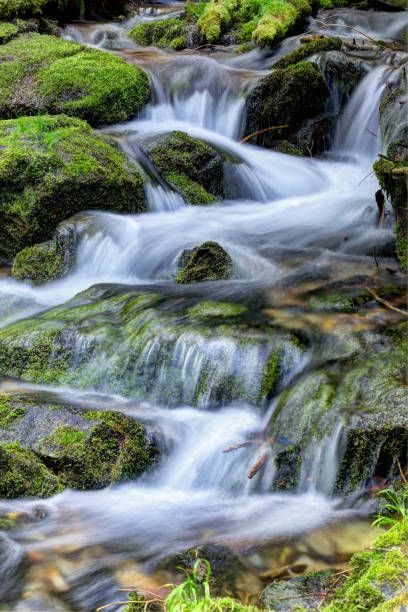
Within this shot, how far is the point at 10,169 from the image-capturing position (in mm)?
7605

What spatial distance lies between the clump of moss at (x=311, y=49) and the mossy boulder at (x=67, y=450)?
7599 mm

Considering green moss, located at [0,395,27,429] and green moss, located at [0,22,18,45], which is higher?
green moss, located at [0,22,18,45]

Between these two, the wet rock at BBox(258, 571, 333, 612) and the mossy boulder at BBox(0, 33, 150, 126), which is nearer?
the wet rock at BBox(258, 571, 333, 612)

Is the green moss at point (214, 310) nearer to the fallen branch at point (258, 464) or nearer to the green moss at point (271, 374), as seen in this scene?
the green moss at point (271, 374)

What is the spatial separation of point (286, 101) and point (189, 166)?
1981 mm

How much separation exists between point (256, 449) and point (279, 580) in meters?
1.27

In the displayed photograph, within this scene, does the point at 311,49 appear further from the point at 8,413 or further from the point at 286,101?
the point at 8,413

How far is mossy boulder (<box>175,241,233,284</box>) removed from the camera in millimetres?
6660

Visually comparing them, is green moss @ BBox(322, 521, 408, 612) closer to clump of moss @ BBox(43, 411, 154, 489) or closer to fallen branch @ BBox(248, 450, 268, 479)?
fallen branch @ BBox(248, 450, 268, 479)

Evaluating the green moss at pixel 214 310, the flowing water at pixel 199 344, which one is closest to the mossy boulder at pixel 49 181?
the flowing water at pixel 199 344

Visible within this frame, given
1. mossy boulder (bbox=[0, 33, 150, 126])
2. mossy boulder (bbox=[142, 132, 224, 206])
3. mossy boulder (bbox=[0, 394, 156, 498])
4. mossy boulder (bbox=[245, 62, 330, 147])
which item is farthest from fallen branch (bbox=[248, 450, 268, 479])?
mossy boulder (bbox=[0, 33, 150, 126])

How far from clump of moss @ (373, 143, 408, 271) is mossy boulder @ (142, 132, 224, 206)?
346cm

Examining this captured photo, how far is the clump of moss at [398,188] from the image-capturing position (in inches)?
210

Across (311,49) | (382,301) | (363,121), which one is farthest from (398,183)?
(311,49)
